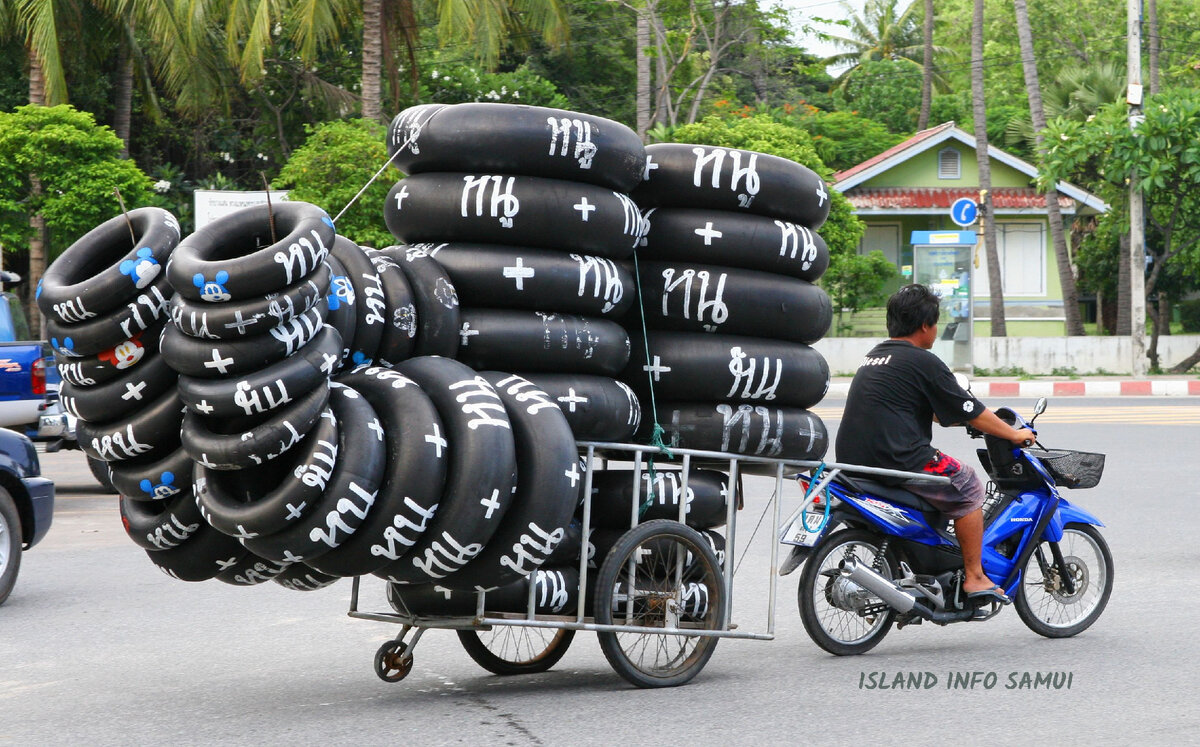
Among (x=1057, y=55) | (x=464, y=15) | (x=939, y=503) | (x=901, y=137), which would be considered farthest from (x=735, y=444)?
(x=1057, y=55)

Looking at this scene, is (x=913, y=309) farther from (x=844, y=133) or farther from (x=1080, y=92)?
(x=844, y=133)

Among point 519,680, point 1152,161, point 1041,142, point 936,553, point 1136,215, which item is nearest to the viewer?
point 519,680

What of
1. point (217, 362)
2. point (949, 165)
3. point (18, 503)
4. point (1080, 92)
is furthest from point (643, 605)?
point (1080, 92)

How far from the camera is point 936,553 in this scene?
19.7 ft

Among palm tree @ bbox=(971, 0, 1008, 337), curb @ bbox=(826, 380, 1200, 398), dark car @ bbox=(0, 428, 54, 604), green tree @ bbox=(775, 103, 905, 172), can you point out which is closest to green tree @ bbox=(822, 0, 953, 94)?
green tree @ bbox=(775, 103, 905, 172)

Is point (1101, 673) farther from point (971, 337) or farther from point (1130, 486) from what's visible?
point (971, 337)

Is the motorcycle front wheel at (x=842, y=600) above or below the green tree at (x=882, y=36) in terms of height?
below

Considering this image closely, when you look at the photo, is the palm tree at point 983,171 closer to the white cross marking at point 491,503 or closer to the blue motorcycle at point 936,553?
the blue motorcycle at point 936,553

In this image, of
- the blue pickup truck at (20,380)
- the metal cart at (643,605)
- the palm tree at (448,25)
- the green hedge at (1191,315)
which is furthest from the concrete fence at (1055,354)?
the metal cart at (643,605)

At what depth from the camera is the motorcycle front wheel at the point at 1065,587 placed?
20.8 feet

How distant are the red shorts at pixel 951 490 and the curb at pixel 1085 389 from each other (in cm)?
1683

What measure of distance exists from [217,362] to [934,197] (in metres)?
31.1

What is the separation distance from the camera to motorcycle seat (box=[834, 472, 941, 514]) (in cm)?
588

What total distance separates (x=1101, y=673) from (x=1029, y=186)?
30068mm
